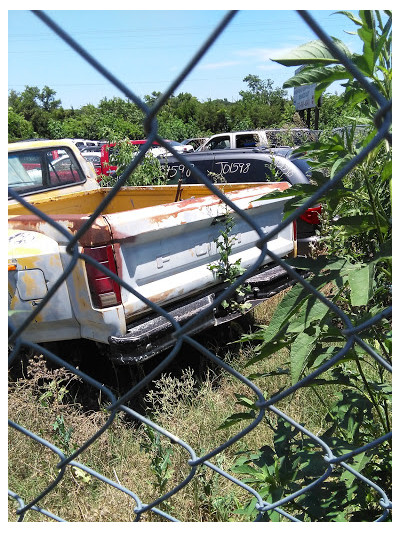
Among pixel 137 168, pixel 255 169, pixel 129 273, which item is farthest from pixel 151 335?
pixel 255 169

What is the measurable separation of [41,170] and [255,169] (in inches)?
122

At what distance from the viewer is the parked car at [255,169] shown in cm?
586

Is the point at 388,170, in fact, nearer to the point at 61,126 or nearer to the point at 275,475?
the point at 275,475

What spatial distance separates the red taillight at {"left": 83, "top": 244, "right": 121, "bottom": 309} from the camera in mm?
3004

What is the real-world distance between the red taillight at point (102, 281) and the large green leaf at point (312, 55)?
2136 mm

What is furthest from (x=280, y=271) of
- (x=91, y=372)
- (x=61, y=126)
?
(x=61, y=126)

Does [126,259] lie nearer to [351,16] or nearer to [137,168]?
[351,16]

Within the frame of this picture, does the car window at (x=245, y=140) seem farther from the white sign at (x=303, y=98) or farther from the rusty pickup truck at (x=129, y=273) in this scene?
the rusty pickup truck at (x=129, y=273)

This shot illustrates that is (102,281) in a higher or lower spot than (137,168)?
lower

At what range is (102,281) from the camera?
119 inches

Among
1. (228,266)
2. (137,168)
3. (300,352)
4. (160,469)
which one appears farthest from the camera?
(137,168)

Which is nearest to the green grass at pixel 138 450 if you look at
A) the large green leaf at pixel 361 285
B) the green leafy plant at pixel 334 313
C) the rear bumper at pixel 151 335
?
the rear bumper at pixel 151 335

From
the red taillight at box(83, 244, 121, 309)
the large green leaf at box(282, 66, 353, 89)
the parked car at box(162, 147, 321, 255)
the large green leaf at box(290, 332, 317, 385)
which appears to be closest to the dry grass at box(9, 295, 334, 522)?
the red taillight at box(83, 244, 121, 309)
